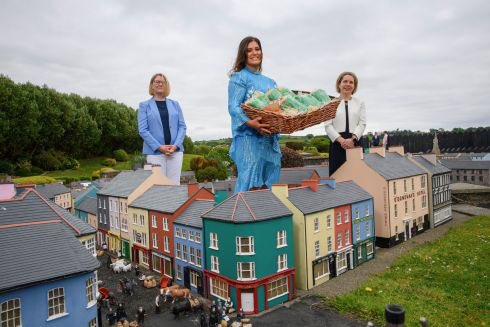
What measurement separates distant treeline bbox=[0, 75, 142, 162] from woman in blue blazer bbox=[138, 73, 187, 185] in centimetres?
3726

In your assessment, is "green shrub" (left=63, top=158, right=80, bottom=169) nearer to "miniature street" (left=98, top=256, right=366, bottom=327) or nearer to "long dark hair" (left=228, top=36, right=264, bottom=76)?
"miniature street" (left=98, top=256, right=366, bottom=327)

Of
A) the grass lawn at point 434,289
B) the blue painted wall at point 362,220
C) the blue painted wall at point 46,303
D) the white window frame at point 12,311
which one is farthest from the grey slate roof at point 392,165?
the white window frame at point 12,311

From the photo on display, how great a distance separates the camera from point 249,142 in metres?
18.0

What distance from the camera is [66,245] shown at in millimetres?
14359

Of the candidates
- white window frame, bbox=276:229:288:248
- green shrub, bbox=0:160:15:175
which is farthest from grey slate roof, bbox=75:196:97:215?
white window frame, bbox=276:229:288:248

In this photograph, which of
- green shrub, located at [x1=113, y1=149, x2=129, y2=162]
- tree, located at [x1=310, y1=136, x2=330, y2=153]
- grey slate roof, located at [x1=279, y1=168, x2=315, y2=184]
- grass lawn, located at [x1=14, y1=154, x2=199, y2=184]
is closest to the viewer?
grey slate roof, located at [x1=279, y1=168, x2=315, y2=184]

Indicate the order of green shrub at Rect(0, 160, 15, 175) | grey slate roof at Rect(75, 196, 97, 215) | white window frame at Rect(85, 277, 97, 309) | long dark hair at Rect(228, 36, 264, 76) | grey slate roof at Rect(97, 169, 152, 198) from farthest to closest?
1. green shrub at Rect(0, 160, 15, 175)
2. grey slate roof at Rect(75, 196, 97, 215)
3. grey slate roof at Rect(97, 169, 152, 198)
4. long dark hair at Rect(228, 36, 264, 76)
5. white window frame at Rect(85, 277, 97, 309)

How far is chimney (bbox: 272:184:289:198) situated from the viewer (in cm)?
2223

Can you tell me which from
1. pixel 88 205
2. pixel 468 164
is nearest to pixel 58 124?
pixel 88 205

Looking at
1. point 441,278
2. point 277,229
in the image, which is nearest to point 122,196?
point 277,229

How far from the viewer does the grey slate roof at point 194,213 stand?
75.6 feet

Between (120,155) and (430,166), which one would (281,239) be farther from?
(120,155)

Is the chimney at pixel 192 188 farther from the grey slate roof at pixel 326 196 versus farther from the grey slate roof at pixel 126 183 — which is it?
the grey slate roof at pixel 326 196

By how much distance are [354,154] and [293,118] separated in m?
18.0
